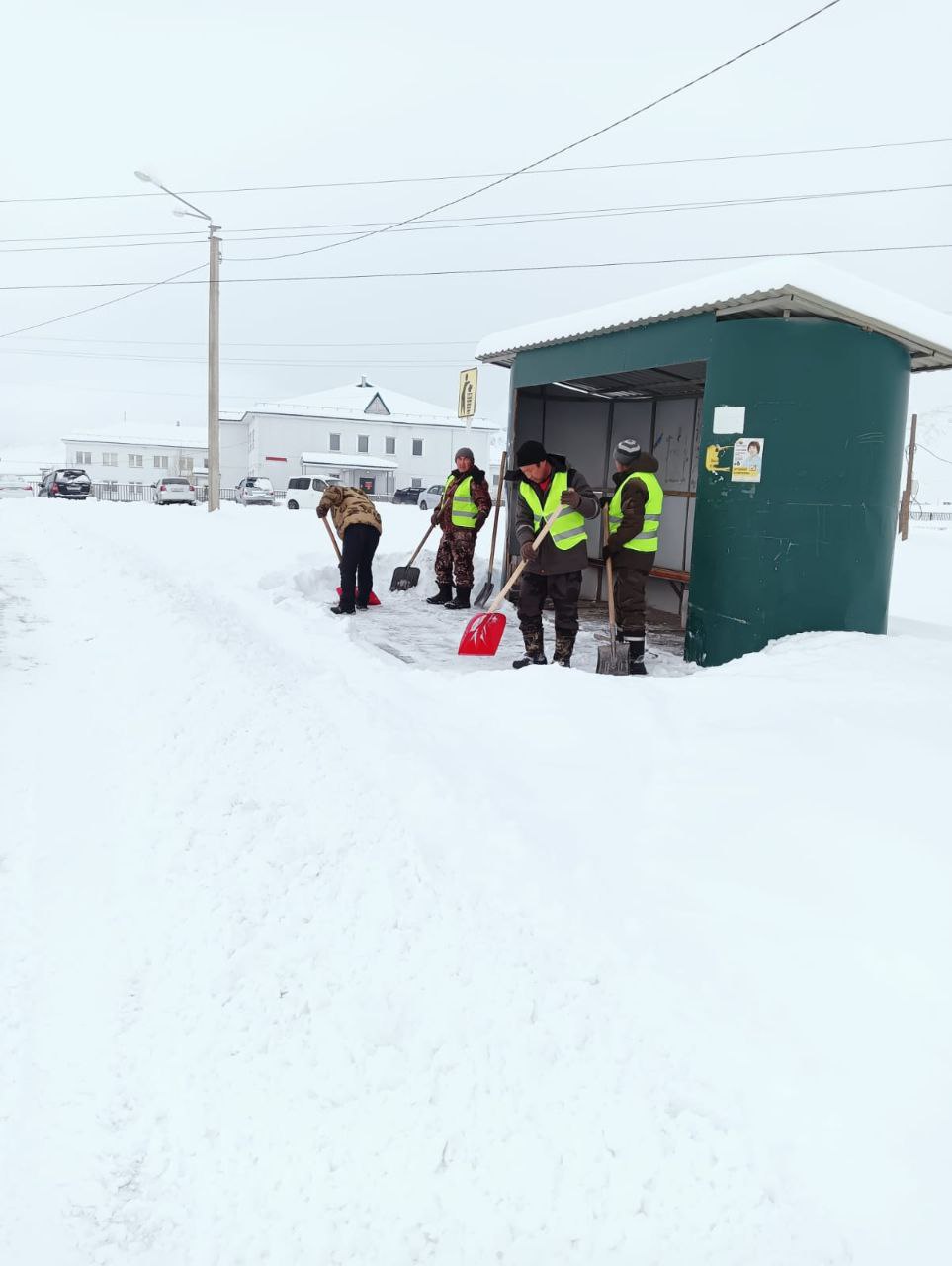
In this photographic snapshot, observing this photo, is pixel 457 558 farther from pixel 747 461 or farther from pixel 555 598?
pixel 747 461

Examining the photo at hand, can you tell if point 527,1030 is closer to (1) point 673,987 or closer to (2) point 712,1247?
(1) point 673,987

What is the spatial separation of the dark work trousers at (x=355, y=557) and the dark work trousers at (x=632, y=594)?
2646 millimetres

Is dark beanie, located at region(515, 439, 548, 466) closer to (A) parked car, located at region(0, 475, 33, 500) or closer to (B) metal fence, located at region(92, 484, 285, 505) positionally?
(A) parked car, located at region(0, 475, 33, 500)

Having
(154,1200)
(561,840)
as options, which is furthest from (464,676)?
(154,1200)

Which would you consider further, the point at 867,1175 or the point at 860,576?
the point at 860,576

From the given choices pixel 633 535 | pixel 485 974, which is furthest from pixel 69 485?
pixel 485 974

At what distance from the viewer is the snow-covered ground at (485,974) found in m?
2.28

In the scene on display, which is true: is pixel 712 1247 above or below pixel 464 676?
below

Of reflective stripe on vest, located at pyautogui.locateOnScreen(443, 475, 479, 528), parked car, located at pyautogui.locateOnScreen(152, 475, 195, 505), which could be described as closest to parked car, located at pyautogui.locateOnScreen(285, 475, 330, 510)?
parked car, located at pyautogui.locateOnScreen(152, 475, 195, 505)

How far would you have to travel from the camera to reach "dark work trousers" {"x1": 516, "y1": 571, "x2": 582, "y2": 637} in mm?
6875

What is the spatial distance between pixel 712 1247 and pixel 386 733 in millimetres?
2943

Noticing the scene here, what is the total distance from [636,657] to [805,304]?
9.12 ft

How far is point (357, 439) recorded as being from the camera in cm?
5109

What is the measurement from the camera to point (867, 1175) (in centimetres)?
226
